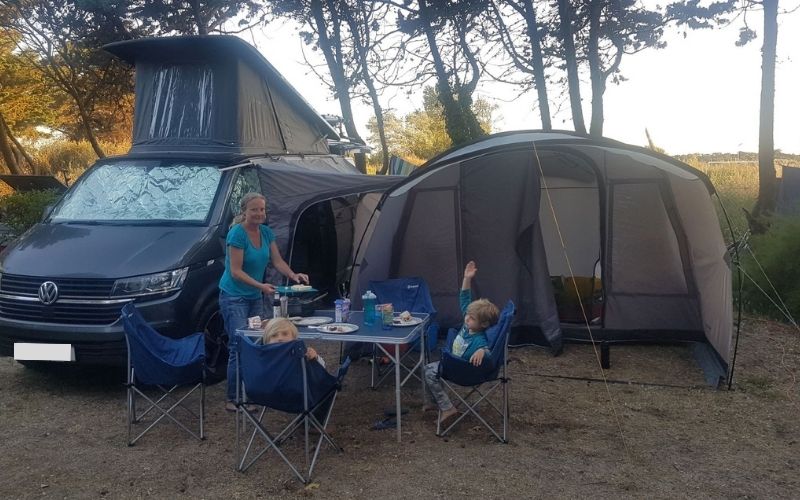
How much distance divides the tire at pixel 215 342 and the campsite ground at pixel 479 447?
0.39 metres

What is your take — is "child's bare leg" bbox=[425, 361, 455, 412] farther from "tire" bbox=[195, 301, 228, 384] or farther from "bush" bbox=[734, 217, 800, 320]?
"bush" bbox=[734, 217, 800, 320]

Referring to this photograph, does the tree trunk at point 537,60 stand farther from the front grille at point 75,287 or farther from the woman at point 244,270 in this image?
the front grille at point 75,287

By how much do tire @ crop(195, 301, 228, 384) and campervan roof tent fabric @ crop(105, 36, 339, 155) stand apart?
2.04 metres

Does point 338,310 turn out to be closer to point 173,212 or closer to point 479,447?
point 479,447

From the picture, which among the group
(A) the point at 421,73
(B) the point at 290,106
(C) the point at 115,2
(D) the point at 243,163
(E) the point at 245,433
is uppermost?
(C) the point at 115,2

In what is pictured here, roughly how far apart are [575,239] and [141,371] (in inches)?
186

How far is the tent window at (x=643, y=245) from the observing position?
256 inches

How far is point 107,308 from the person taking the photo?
4.98m

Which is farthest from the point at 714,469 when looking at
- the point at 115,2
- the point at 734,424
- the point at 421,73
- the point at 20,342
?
the point at 115,2

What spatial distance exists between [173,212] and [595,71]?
9510 mm

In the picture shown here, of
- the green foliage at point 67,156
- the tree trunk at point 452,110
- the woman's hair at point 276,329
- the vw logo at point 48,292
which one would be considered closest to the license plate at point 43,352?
the vw logo at point 48,292

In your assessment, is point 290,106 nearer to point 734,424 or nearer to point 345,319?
point 345,319

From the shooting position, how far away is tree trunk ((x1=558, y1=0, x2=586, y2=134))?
1262 centimetres

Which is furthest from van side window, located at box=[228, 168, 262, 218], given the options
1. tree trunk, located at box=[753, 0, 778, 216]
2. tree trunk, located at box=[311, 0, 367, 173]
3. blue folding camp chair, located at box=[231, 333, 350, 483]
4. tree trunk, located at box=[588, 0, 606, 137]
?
tree trunk, located at box=[311, 0, 367, 173]
